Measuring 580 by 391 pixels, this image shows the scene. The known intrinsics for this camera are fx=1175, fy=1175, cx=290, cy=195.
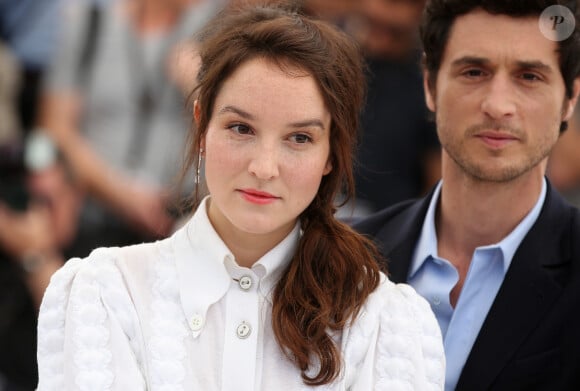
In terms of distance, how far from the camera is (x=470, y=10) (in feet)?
11.7

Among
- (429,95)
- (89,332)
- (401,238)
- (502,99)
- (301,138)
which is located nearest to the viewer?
(89,332)

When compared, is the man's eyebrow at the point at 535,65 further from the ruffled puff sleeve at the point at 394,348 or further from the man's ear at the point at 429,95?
the ruffled puff sleeve at the point at 394,348

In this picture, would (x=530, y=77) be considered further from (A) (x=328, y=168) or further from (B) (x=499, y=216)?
(A) (x=328, y=168)

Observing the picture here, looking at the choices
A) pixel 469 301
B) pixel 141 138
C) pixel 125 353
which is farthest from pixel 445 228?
pixel 141 138

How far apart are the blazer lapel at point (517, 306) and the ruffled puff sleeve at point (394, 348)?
16.0 inches

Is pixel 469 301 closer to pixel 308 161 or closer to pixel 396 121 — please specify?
pixel 308 161

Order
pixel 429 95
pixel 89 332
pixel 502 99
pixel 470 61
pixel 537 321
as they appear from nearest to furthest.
→ 1. pixel 89 332
2. pixel 537 321
3. pixel 502 99
4. pixel 470 61
5. pixel 429 95

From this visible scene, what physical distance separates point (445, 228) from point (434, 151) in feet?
3.96

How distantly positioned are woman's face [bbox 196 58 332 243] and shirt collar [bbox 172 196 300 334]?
9cm

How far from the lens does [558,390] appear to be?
10.4 feet

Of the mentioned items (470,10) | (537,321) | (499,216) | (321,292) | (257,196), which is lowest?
(537,321)

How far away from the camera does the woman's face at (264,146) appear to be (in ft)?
9.05

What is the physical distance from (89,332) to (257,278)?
0.43 metres

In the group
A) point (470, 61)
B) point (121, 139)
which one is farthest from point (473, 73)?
point (121, 139)
